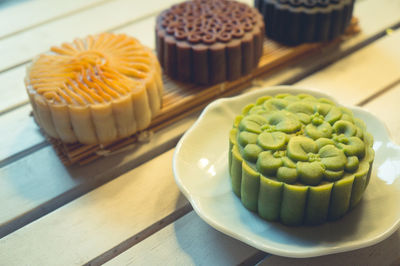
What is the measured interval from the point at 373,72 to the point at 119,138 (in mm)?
791

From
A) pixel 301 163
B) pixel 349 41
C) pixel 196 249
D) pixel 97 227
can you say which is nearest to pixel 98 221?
pixel 97 227

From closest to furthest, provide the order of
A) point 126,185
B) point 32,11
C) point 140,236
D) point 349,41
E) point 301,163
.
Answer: point 301,163 → point 140,236 → point 126,185 → point 349,41 → point 32,11

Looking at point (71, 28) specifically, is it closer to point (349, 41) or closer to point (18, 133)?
point (18, 133)

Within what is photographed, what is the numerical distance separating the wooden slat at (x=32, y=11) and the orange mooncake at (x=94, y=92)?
0.51 metres

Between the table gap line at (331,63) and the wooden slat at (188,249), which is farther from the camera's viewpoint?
the table gap line at (331,63)

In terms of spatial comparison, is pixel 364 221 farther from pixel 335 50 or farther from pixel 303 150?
pixel 335 50

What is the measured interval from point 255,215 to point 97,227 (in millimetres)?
342

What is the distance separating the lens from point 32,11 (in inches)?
64.3

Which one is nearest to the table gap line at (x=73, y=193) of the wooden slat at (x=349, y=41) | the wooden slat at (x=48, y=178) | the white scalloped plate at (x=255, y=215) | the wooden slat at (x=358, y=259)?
the wooden slat at (x=48, y=178)

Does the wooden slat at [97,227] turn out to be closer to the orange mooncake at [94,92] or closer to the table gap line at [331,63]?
the orange mooncake at [94,92]

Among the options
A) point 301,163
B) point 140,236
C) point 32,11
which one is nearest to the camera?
point 301,163

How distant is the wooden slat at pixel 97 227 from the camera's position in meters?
0.89

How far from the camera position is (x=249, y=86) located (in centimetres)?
131

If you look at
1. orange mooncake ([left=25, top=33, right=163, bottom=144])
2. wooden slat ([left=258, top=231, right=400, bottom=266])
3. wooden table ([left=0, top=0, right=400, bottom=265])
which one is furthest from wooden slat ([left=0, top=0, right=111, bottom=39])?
wooden slat ([left=258, top=231, right=400, bottom=266])
